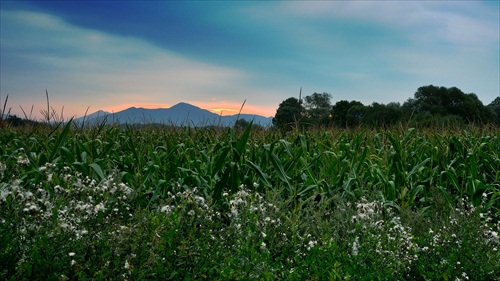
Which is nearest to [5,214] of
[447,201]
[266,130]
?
[447,201]

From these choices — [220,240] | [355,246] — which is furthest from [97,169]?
[355,246]

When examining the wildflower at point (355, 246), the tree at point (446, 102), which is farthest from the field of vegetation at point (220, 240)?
the tree at point (446, 102)

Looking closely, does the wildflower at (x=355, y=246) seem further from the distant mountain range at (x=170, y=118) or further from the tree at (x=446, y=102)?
the tree at (x=446, y=102)

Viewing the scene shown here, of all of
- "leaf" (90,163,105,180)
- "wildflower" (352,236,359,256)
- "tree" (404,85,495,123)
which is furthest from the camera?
"tree" (404,85,495,123)

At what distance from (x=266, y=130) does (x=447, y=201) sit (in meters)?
6.53

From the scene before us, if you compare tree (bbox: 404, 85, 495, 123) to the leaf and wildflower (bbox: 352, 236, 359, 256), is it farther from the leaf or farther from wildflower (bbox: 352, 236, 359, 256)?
wildflower (bbox: 352, 236, 359, 256)

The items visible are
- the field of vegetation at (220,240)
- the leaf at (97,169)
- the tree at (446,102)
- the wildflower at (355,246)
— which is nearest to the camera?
the field of vegetation at (220,240)

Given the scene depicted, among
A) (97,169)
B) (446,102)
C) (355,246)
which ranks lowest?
(355,246)

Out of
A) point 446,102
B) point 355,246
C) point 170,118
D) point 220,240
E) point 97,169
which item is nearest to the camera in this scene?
point 220,240

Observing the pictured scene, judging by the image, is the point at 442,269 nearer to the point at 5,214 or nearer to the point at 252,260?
the point at 252,260

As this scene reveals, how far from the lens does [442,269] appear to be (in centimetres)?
418

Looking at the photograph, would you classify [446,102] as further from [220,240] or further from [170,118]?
[220,240]

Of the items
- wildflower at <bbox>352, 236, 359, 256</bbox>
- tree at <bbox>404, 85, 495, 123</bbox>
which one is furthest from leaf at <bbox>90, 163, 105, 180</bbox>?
tree at <bbox>404, 85, 495, 123</bbox>

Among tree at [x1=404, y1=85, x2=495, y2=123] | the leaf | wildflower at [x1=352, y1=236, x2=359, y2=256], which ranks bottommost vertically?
wildflower at [x1=352, y1=236, x2=359, y2=256]
